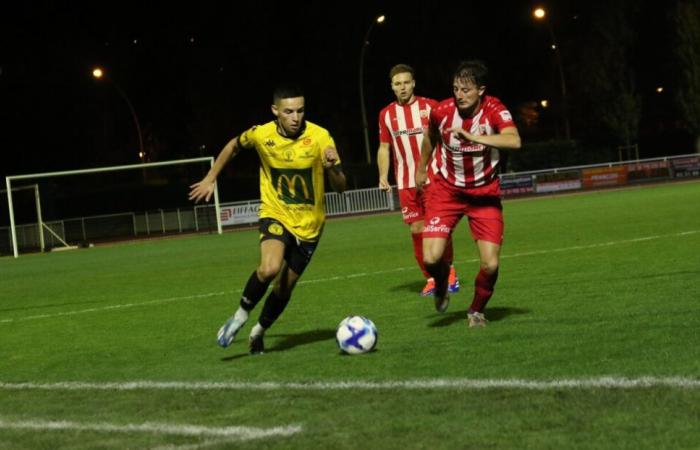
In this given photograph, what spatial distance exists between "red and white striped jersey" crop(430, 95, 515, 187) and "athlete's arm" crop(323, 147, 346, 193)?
113cm

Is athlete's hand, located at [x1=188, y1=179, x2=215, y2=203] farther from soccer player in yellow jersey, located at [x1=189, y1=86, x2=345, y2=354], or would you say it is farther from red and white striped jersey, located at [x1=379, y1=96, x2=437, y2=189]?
red and white striped jersey, located at [x1=379, y1=96, x2=437, y2=189]

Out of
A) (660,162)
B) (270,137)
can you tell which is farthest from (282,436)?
(660,162)

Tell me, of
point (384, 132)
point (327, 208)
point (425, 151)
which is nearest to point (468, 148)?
point (425, 151)

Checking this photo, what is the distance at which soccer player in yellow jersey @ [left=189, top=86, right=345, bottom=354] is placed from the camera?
835 cm

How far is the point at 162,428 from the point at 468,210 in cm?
412

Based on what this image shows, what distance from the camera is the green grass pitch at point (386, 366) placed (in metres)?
5.20

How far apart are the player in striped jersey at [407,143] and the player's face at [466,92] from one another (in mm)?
2998

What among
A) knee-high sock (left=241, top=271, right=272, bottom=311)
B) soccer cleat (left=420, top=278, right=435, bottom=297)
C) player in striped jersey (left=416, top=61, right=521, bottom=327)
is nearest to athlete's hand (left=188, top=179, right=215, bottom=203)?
knee-high sock (left=241, top=271, right=272, bottom=311)

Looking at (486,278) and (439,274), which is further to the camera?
(439,274)

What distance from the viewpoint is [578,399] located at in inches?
216

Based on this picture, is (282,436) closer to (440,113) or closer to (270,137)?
(270,137)

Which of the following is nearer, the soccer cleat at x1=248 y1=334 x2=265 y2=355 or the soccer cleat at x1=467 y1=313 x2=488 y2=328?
the soccer cleat at x1=248 y1=334 x2=265 y2=355

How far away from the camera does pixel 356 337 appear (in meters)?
7.71

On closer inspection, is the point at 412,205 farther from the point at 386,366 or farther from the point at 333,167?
the point at 386,366
